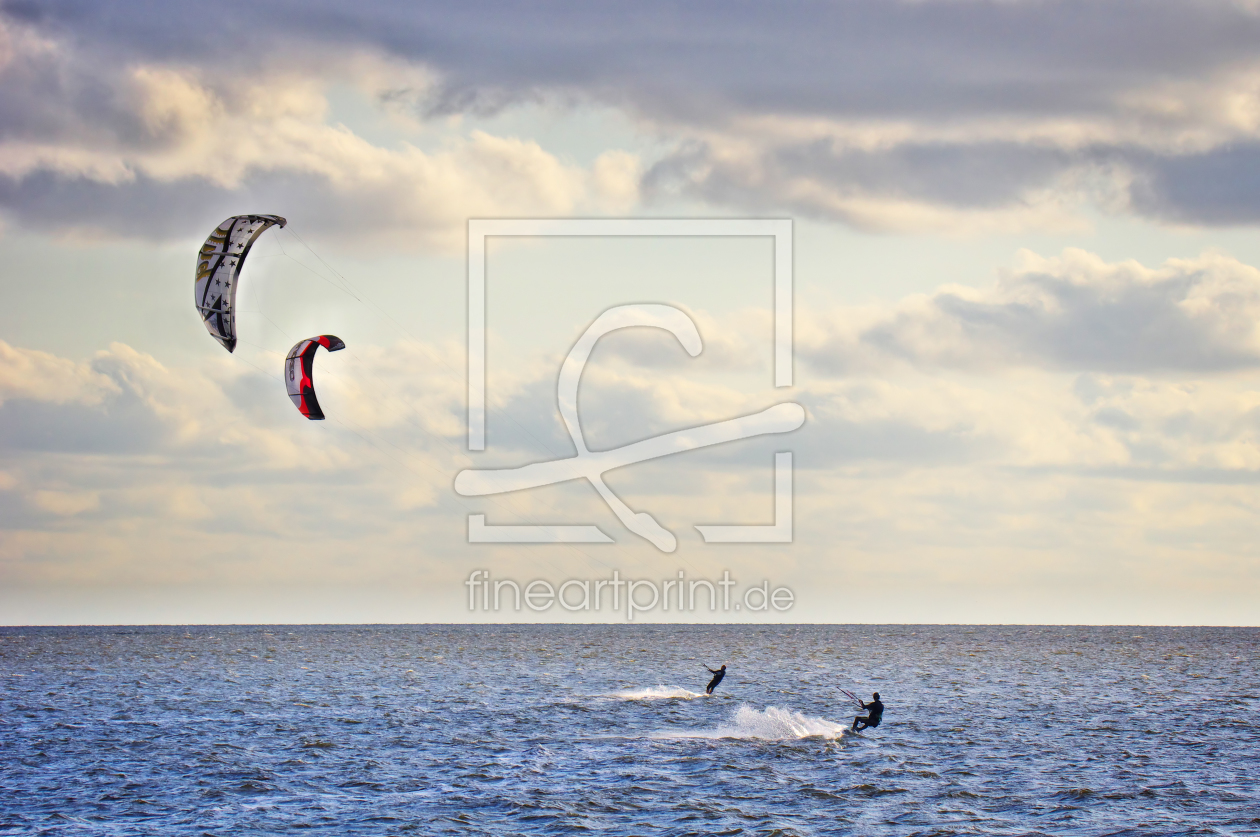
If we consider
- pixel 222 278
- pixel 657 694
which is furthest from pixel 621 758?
pixel 657 694

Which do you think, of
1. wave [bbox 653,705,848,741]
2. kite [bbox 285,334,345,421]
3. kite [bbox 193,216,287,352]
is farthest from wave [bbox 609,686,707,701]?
kite [bbox 193,216,287,352]

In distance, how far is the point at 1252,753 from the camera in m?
39.6

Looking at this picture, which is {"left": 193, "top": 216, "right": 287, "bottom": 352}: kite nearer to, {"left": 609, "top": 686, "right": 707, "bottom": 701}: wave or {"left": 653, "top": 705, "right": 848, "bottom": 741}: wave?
{"left": 653, "top": 705, "right": 848, "bottom": 741}: wave

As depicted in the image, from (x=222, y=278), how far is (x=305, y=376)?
478 centimetres

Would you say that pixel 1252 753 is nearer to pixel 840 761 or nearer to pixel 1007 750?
pixel 1007 750

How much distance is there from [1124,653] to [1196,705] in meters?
68.3

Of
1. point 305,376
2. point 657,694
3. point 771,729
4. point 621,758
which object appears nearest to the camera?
point 621,758

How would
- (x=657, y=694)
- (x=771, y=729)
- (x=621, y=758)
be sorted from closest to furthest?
(x=621, y=758), (x=771, y=729), (x=657, y=694)

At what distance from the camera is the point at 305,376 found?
1566 inches

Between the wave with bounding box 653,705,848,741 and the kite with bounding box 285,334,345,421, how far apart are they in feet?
55.5

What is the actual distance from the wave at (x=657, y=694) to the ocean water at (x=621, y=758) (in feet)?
1.00

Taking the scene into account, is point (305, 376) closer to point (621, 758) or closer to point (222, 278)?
point (222, 278)

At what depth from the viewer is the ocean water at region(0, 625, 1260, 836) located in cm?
2825

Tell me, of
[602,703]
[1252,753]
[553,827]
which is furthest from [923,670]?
[553,827]
